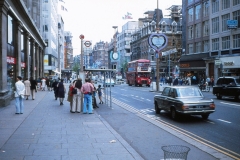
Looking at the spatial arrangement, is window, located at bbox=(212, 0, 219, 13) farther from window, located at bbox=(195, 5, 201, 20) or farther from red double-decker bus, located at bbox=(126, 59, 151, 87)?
red double-decker bus, located at bbox=(126, 59, 151, 87)

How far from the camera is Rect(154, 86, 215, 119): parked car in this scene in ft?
45.1

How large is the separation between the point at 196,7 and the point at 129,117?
47.3 m

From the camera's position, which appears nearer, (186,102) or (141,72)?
(186,102)

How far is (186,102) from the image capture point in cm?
1375

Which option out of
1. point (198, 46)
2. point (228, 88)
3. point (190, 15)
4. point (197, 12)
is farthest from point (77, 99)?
point (190, 15)

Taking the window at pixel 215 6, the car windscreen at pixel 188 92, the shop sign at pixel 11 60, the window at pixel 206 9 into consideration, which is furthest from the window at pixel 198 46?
the car windscreen at pixel 188 92

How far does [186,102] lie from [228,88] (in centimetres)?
1265

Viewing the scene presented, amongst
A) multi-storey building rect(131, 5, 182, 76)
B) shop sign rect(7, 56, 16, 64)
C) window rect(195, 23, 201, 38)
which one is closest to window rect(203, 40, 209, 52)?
window rect(195, 23, 201, 38)

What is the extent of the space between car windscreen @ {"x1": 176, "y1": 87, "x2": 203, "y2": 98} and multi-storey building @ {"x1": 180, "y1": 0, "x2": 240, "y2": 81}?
26.9m

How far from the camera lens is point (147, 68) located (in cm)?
5419

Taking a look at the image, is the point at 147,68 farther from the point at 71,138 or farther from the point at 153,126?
the point at 71,138

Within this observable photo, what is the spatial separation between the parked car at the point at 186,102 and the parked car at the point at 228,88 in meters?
10.4

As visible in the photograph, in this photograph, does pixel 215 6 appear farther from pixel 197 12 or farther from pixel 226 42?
pixel 197 12

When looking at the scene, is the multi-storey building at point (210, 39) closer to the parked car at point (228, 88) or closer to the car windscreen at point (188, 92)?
the parked car at point (228, 88)
